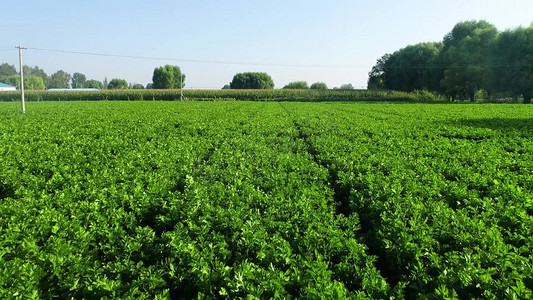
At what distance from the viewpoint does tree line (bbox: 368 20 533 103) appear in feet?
183

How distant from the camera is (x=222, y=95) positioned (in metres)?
83.9

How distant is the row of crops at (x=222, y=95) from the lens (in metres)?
76.8

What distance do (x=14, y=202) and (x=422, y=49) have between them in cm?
10335

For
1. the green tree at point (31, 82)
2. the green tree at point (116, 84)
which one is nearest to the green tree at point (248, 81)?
the green tree at point (116, 84)

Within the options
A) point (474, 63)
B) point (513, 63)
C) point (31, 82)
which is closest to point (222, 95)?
point (474, 63)

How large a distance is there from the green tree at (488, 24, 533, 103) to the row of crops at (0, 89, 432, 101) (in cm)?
1669

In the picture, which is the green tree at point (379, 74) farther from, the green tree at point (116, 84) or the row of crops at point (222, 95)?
the green tree at point (116, 84)

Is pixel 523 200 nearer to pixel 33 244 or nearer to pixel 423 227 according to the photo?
pixel 423 227

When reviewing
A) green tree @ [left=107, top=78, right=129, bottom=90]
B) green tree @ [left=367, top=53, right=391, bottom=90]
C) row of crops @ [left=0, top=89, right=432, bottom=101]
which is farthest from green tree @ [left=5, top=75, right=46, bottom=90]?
green tree @ [left=367, top=53, right=391, bottom=90]

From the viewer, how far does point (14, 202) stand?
5422 millimetres

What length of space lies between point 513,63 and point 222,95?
202ft

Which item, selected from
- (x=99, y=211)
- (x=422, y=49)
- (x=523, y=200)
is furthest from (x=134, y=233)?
(x=422, y=49)

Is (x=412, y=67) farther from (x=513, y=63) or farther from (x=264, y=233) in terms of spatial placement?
(x=264, y=233)

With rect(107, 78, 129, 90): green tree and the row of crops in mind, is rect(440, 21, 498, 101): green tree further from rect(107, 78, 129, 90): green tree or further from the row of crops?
rect(107, 78, 129, 90): green tree
